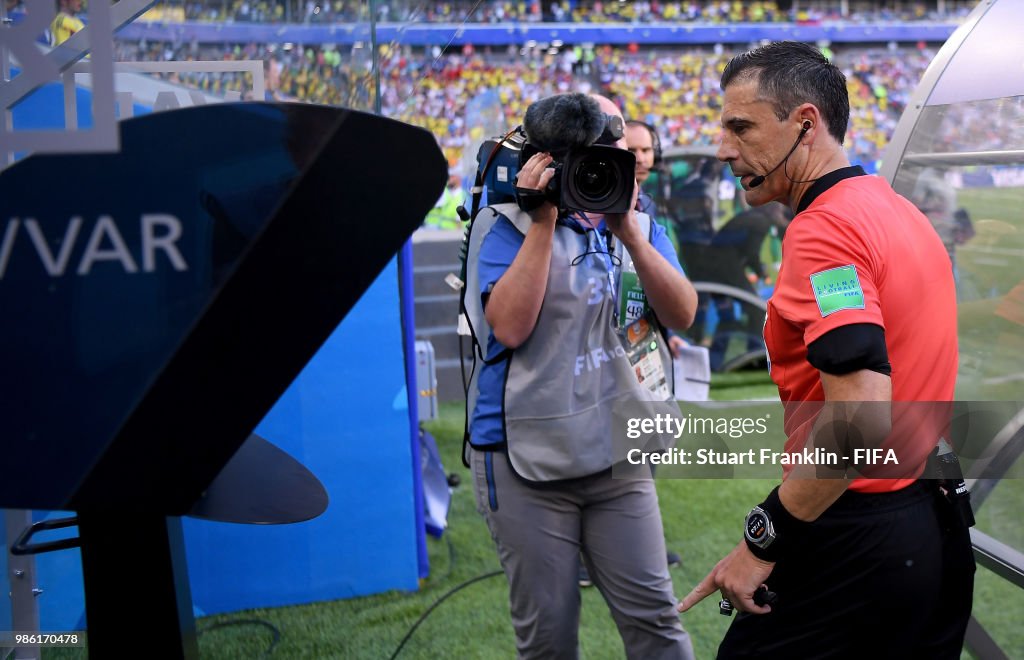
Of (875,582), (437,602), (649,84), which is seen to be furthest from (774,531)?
(649,84)

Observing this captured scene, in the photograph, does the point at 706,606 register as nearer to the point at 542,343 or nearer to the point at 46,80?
the point at 542,343

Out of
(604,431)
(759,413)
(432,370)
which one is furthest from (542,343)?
(432,370)

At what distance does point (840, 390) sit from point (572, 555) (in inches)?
36.3

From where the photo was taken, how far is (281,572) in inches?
134

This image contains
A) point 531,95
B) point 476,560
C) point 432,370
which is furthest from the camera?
point 531,95

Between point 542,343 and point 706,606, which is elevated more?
point 542,343

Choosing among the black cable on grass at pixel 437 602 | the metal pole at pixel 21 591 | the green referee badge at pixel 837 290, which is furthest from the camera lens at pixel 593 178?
the black cable on grass at pixel 437 602

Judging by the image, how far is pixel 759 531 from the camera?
4.89 ft

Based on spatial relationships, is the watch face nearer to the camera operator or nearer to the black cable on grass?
the camera operator

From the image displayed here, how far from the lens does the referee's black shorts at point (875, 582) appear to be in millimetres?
1505

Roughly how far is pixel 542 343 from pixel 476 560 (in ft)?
6.82

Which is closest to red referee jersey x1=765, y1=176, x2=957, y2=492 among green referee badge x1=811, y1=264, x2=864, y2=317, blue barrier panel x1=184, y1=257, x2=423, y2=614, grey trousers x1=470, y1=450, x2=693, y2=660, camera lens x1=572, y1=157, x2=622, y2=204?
green referee badge x1=811, y1=264, x2=864, y2=317

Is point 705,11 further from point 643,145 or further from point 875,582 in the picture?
point 875,582

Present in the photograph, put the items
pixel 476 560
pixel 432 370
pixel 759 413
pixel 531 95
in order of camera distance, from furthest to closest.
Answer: pixel 531 95 → pixel 432 370 → pixel 476 560 → pixel 759 413
